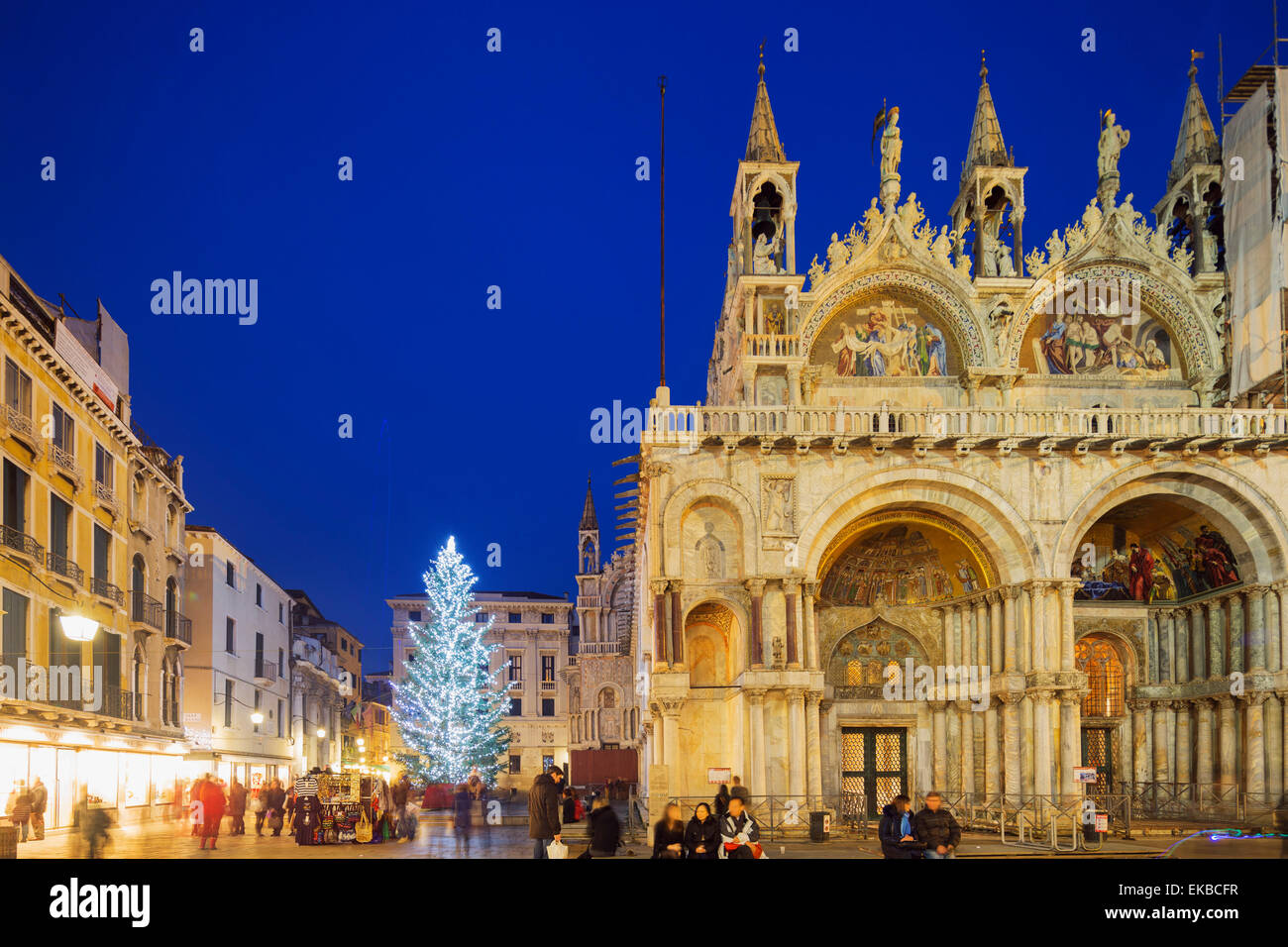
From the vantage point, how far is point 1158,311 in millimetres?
33750

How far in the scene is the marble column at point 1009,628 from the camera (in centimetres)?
2994

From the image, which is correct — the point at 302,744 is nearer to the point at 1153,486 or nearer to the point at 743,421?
the point at 743,421

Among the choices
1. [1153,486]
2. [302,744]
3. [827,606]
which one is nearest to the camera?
[1153,486]

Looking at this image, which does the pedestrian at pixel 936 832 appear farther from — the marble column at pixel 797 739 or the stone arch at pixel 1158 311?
the stone arch at pixel 1158 311

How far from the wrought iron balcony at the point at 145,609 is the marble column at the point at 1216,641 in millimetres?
31233

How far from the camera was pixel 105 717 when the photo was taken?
101 ft

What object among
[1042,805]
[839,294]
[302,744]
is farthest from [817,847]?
[302,744]

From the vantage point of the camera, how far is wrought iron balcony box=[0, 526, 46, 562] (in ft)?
84.2

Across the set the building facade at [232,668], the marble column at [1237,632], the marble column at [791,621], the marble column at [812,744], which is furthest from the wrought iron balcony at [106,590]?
the marble column at [1237,632]

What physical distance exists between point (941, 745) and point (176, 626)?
25797mm

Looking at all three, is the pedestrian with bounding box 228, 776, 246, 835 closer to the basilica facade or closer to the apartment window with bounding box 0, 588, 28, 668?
the apartment window with bounding box 0, 588, 28, 668

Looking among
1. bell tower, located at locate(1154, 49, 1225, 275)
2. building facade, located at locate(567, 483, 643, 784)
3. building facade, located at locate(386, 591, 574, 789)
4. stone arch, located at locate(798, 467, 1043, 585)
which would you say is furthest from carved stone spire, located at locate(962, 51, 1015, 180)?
building facade, located at locate(386, 591, 574, 789)

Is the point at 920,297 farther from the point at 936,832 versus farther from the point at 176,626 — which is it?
the point at 176,626
